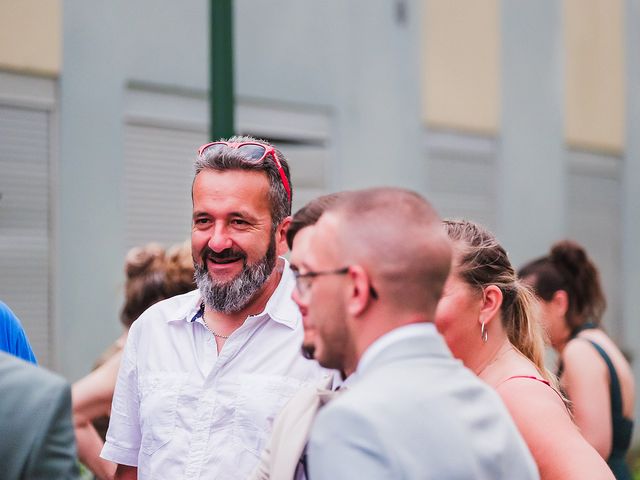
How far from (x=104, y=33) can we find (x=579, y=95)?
687 cm

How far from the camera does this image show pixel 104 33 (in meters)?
8.68

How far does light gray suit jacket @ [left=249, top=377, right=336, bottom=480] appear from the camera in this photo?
2.72 m

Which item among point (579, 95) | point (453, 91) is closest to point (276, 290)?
point (453, 91)

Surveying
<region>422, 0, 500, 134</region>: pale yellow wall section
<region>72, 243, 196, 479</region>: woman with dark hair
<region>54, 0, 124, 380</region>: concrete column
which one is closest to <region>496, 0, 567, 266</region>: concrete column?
<region>422, 0, 500, 134</region>: pale yellow wall section

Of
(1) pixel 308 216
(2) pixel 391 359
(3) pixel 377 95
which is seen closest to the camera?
(2) pixel 391 359

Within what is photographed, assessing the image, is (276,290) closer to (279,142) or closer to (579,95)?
(279,142)

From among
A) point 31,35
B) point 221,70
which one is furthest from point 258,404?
point 31,35

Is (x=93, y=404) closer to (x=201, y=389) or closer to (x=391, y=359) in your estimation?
(x=201, y=389)

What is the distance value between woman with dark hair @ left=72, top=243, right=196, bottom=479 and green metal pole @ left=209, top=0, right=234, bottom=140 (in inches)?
37.9

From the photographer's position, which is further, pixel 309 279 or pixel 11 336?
pixel 11 336

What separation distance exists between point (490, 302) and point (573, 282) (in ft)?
8.73

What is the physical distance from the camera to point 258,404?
332 cm

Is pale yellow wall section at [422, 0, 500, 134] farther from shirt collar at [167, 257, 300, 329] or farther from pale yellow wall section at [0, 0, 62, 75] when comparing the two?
shirt collar at [167, 257, 300, 329]

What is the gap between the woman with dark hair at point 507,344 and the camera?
3.02 m
